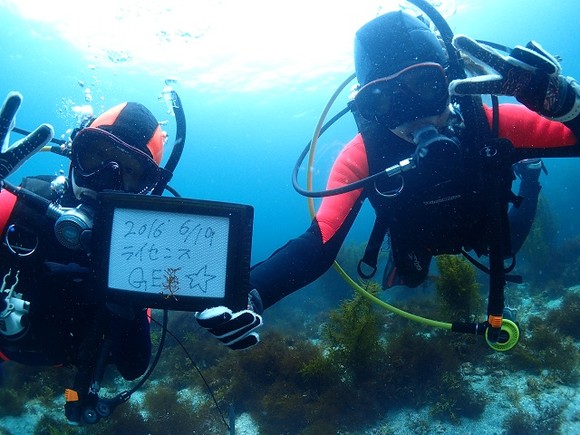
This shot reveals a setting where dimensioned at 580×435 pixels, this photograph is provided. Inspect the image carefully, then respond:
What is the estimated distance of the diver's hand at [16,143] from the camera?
1752mm

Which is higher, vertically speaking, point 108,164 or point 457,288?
point 108,164

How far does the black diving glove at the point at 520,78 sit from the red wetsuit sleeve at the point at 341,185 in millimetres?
1354

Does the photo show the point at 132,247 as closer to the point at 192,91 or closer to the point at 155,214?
the point at 155,214

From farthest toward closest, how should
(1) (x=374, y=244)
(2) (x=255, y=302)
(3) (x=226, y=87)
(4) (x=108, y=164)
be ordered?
(3) (x=226, y=87) → (1) (x=374, y=244) → (4) (x=108, y=164) → (2) (x=255, y=302)

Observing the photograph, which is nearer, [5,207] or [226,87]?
[5,207]

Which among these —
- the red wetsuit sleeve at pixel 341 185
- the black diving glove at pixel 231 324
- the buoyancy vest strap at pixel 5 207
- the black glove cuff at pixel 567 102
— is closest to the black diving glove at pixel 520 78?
the black glove cuff at pixel 567 102

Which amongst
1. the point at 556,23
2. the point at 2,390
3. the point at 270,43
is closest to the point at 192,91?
the point at 270,43

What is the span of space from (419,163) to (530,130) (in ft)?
3.83

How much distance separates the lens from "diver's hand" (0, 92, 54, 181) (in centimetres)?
175

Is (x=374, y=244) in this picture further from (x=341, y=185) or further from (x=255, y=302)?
(x=255, y=302)

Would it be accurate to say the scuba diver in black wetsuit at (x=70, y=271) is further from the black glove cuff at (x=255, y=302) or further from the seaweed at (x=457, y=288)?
the seaweed at (x=457, y=288)

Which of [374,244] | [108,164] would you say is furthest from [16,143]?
[374,244]

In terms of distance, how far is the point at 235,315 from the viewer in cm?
208

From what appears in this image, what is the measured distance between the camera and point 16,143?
5.84 ft
